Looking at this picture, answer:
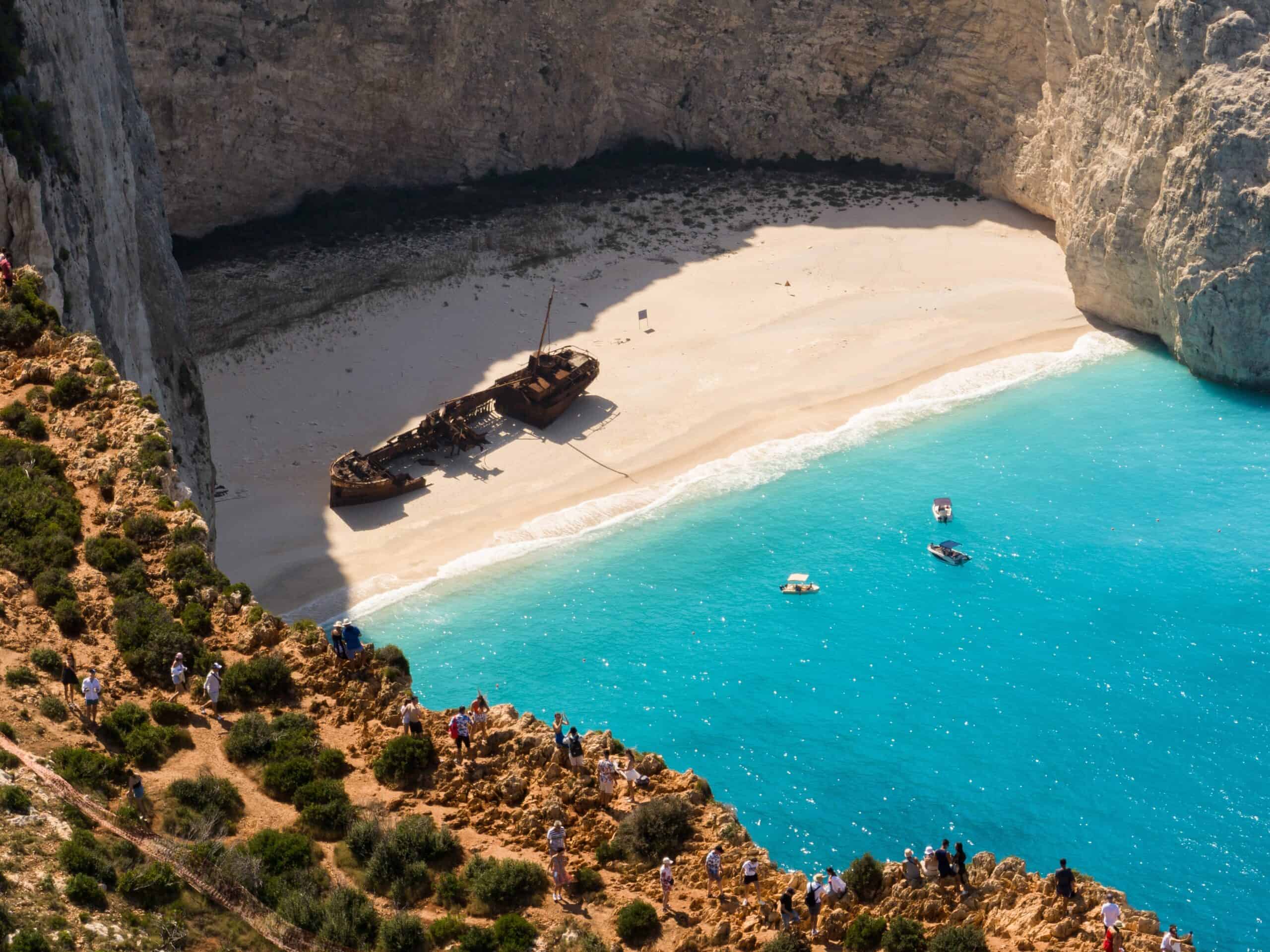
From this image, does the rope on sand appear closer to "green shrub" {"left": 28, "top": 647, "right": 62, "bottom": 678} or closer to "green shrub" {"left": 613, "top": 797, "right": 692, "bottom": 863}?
"green shrub" {"left": 28, "top": 647, "right": 62, "bottom": 678}

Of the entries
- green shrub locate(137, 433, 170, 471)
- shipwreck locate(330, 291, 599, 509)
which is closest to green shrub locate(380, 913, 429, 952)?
green shrub locate(137, 433, 170, 471)

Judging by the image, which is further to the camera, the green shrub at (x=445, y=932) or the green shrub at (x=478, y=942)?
the green shrub at (x=445, y=932)

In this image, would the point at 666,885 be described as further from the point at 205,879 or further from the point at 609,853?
the point at 205,879

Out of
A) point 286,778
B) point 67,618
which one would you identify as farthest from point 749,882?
point 67,618

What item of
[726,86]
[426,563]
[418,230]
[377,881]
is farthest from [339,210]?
[377,881]

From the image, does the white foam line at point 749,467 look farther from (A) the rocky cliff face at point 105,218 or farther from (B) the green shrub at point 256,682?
(B) the green shrub at point 256,682

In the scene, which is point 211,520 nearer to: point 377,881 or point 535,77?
point 377,881

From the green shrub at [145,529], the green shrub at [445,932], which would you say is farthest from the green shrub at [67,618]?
the green shrub at [445,932]

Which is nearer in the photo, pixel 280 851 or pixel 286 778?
pixel 280 851
